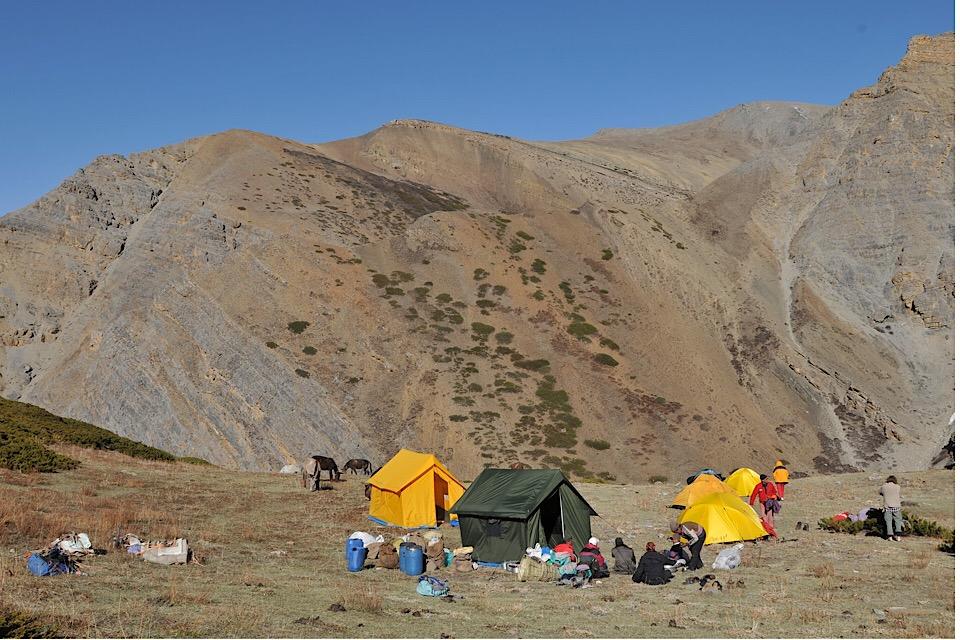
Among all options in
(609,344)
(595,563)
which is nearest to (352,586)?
(595,563)

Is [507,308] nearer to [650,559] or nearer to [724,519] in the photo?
[724,519]

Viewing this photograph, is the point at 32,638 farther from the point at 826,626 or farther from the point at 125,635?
the point at 826,626

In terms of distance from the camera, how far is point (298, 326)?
57.7 m

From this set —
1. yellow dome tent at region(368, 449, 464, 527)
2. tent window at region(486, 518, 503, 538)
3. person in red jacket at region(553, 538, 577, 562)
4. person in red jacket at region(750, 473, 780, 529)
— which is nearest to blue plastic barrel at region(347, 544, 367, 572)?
tent window at region(486, 518, 503, 538)

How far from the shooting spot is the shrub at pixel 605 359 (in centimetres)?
5953

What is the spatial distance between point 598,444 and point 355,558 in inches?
1385

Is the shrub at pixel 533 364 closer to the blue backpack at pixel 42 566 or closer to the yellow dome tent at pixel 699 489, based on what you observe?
the yellow dome tent at pixel 699 489

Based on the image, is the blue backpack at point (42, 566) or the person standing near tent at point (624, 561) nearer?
the blue backpack at point (42, 566)

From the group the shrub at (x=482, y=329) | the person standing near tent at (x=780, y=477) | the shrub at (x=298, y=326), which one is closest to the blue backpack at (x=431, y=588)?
the person standing near tent at (x=780, y=477)

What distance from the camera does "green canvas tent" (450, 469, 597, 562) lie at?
2053 centimetres

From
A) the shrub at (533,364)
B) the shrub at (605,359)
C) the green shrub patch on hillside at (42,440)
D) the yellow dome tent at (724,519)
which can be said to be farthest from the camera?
the shrub at (605,359)

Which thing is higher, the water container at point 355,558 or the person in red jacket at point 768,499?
the person in red jacket at point 768,499

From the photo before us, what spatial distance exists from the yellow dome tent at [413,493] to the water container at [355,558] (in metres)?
6.89

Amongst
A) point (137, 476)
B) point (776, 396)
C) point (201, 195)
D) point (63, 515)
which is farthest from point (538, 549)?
point (201, 195)
